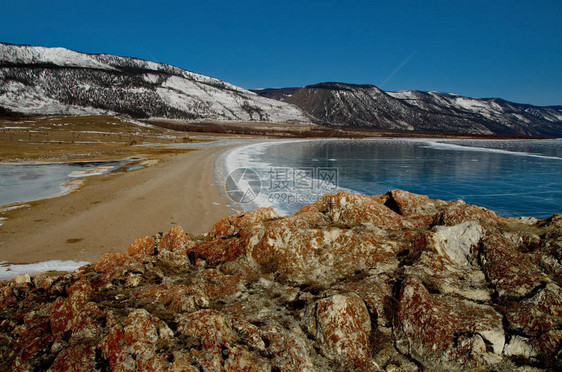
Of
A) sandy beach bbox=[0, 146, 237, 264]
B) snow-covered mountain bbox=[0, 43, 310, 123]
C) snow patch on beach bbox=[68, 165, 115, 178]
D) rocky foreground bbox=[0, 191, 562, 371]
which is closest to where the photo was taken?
rocky foreground bbox=[0, 191, 562, 371]

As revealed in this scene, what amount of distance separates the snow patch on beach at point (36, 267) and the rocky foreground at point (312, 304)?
12.1 feet

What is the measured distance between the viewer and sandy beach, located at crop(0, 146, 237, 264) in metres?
9.03

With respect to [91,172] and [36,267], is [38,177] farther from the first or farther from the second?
[36,267]

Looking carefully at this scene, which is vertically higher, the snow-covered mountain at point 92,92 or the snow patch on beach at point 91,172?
the snow-covered mountain at point 92,92

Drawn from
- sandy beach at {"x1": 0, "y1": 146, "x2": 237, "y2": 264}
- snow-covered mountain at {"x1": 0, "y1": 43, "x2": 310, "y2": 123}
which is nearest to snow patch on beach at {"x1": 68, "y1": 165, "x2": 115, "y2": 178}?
sandy beach at {"x1": 0, "y1": 146, "x2": 237, "y2": 264}

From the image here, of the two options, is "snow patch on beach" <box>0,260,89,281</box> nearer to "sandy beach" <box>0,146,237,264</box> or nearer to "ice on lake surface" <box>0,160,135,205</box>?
"sandy beach" <box>0,146,237,264</box>

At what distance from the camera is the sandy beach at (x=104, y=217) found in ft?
29.6

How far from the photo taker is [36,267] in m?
7.73

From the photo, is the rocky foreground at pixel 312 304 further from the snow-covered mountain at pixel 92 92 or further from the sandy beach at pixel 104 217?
the snow-covered mountain at pixel 92 92

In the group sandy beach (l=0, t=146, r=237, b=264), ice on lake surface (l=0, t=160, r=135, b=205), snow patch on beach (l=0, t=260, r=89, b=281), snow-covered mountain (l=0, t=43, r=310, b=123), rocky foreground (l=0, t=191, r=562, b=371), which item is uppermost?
snow-covered mountain (l=0, t=43, r=310, b=123)

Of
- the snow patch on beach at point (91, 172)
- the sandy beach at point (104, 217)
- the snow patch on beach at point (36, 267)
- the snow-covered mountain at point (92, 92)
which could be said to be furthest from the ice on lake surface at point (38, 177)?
the snow-covered mountain at point (92, 92)

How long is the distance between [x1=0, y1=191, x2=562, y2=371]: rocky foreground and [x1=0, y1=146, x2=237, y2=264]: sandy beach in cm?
541

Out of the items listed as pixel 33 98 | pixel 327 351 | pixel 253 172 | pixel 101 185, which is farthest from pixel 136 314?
pixel 33 98

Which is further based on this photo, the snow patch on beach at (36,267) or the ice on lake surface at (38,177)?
the ice on lake surface at (38,177)
